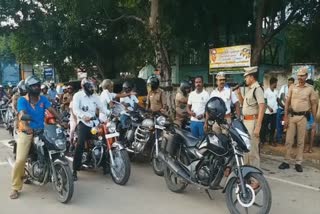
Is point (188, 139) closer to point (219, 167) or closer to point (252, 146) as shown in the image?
point (219, 167)

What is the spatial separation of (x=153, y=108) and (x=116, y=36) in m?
13.4

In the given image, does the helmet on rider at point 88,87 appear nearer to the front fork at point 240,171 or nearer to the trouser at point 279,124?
the front fork at point 240,171

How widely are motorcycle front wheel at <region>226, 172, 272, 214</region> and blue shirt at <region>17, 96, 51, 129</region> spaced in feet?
9.29

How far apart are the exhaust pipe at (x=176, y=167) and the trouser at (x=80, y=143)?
53.5 inches

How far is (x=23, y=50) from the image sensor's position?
70.2 feet

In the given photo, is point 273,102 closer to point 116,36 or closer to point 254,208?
point 254,208

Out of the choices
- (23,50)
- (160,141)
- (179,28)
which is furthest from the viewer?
(23,50)

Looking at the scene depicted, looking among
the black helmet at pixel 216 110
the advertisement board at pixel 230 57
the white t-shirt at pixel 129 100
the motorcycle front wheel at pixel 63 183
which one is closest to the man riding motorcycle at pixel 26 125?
the motorcycle front wheel at pixel 63 183

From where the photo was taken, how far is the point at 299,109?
22.6 ft

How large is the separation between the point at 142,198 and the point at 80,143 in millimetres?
1487

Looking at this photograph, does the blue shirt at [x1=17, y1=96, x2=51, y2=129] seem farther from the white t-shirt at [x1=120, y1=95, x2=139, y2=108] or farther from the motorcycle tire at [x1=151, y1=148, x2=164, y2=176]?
the white t-shirt at [x1=120, y1=95, x2=139, y2=108]

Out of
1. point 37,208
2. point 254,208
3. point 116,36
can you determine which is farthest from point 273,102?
point 116,36

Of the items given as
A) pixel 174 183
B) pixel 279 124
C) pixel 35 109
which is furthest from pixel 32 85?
pixel 279 124

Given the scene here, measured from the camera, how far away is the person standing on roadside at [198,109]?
723 cm
